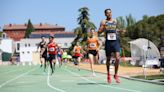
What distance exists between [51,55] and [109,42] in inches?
328

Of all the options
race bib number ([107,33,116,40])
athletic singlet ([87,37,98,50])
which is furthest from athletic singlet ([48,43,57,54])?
race bib number ([107,33,116,40])

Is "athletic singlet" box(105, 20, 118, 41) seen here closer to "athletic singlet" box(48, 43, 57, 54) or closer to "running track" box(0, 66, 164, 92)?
"running track" box(0, 66, 164, 92)

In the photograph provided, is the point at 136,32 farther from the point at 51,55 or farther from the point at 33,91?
the point at 33,91

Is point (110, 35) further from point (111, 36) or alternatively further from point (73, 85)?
point (73, 85)

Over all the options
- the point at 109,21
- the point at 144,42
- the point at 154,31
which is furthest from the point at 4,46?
the point at 109,21

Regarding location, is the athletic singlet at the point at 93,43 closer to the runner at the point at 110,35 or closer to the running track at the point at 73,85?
the running track at the point at 73,85

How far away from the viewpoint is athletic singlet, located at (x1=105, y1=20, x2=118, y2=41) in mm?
12901

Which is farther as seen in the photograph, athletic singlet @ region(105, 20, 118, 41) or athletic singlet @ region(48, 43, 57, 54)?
athletic singlet @ region(48, 43, 57, 54)

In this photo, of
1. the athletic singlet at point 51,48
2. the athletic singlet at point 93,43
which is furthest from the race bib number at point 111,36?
the athletic singlet at point 51,48

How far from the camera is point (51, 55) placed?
2094 cm

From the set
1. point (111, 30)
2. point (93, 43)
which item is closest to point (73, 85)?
point (111, 30)

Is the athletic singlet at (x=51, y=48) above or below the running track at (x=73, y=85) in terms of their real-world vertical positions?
above

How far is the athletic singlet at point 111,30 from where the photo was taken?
1290cm

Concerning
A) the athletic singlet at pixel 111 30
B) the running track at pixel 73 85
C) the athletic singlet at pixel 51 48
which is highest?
the athletic singlet at pixel 111 30
